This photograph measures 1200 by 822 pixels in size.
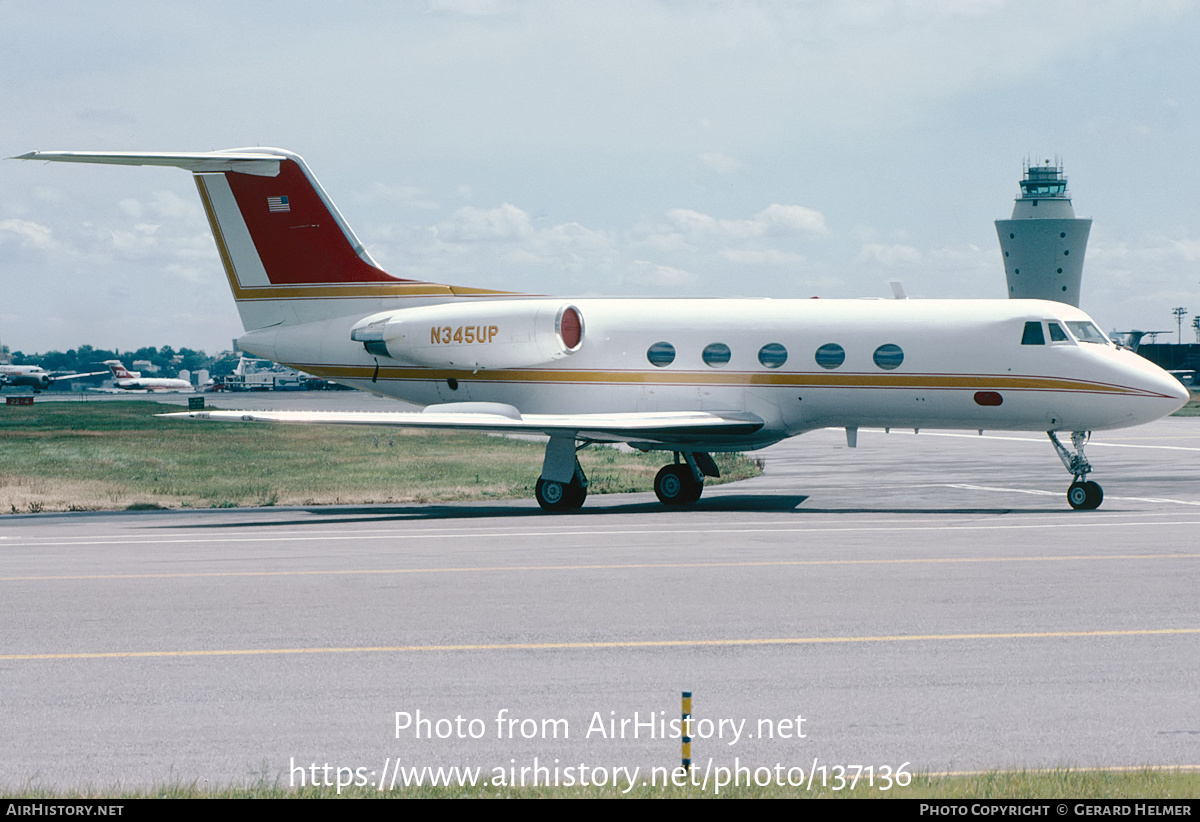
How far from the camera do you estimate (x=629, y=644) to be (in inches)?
429

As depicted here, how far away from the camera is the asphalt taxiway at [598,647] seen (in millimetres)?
7926

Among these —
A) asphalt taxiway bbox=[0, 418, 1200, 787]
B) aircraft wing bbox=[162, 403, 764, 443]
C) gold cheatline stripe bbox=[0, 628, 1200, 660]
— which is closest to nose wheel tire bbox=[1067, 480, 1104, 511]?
asphalt taxiway bbox=[0, 418, 1200, 787]

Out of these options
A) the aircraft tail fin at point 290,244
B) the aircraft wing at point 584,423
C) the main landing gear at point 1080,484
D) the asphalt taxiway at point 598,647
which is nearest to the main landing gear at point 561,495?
the aircraft wing at point 584,423

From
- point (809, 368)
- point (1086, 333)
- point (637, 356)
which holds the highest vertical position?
point (1086, 333)

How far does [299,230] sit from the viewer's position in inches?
1075

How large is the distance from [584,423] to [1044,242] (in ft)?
568

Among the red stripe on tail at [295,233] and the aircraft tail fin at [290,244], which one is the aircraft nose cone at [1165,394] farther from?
the red stripe on tail at [295,233]

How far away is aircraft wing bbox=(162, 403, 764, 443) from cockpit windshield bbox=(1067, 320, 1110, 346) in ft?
18.6

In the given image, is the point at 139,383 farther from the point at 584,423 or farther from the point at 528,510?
the point at 584,423

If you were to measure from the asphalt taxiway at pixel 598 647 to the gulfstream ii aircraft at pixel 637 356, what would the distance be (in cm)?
315

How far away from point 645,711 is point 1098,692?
3150 millimetres

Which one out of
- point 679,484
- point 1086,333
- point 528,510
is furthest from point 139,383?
point 1086,333
